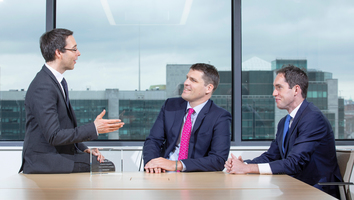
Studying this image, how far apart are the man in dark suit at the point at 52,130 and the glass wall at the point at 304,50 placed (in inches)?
92.2

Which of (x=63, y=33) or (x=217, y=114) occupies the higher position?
(x=63, y=33)

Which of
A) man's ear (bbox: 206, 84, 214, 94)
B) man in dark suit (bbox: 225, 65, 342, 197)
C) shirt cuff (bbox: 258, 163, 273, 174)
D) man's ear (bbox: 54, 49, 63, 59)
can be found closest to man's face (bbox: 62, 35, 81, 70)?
man's ear (bbox: 54, 49, 63, 59)

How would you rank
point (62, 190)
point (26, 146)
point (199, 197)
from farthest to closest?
point (26, 146) → point (62, 190) → point (199, 197)

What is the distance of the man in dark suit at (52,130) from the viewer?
6.66 ft

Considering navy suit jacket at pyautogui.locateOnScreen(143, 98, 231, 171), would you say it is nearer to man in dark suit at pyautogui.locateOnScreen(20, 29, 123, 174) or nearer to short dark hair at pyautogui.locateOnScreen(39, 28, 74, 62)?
man in dark suit at pyautogui.locateOnScreen(20, 29, 123, 174)

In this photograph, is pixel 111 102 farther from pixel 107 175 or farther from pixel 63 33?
pixel 107 175

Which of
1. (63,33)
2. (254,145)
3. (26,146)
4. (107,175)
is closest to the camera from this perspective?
(107,175)

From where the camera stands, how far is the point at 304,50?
13.0ft

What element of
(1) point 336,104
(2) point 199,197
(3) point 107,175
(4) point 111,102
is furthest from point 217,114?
(1) point 336,104

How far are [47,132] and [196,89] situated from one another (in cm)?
124

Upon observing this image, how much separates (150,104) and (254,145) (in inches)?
53.9

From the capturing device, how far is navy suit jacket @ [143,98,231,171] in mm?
2471

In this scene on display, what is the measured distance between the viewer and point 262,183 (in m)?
1.72

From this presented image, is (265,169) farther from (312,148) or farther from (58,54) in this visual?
(58,54)
